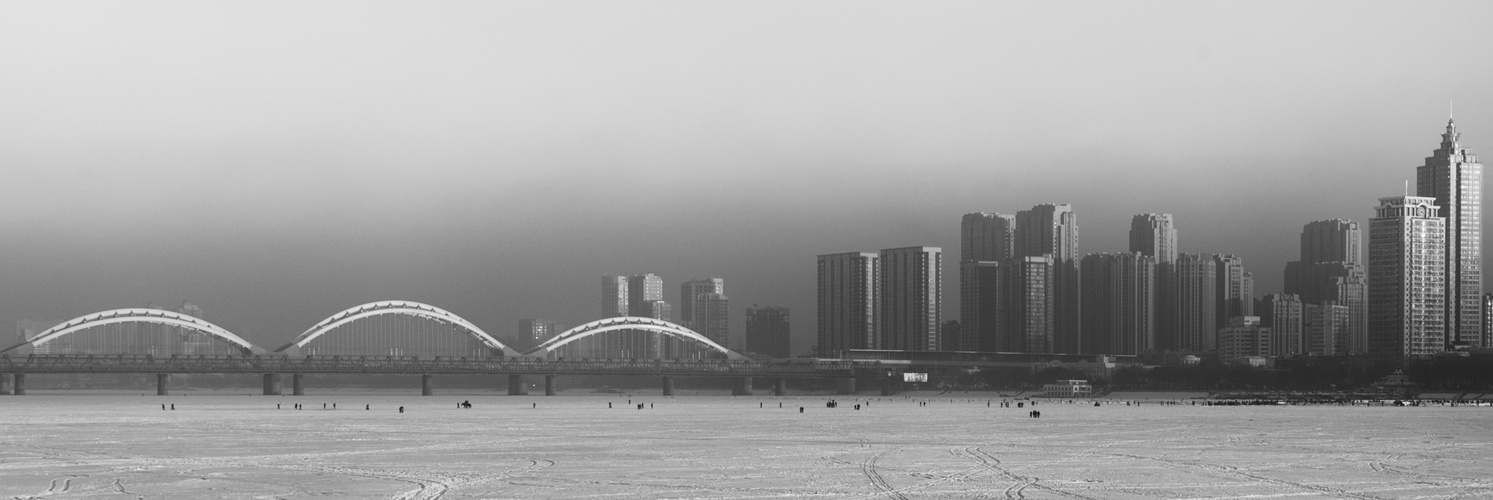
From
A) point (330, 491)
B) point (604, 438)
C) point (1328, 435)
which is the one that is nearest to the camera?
point (330, 491)

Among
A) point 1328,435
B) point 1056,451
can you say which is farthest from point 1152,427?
point 1056,451

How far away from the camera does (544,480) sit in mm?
37594

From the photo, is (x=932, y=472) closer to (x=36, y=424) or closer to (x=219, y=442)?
(x=219, y=442)

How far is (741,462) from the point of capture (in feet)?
144

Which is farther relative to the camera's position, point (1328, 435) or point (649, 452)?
point (1328, 435)

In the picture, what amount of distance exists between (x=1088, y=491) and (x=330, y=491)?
1523cm

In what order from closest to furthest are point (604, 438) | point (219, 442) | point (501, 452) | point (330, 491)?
1. point (330, 491)
2. point (501, 452)
3. point (219, 442)
4. point (604, 438)

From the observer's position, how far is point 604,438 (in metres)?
58.7

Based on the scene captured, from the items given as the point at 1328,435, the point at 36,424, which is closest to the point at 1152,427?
the point at 1328,435

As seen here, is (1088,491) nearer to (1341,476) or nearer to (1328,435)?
(1341,476)

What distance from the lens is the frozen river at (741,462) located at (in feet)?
114

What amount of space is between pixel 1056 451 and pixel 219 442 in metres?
26.4

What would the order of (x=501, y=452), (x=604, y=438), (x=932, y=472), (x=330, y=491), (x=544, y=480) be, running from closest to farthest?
(x=330, y=491) → (x=544, y=480) → (x=932, y=472) → (x=501, y=452) → (x=604, y=438)

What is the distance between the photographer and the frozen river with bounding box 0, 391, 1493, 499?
34.8 meters
